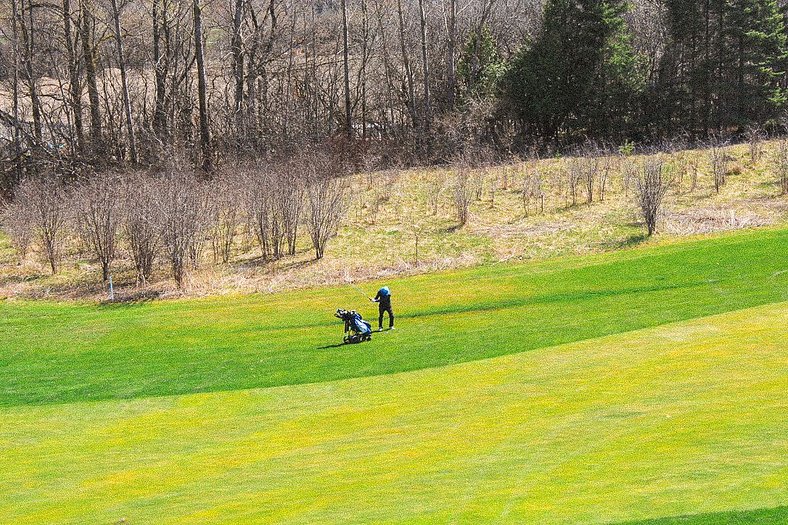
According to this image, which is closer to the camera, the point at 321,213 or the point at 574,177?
the point at 321,213

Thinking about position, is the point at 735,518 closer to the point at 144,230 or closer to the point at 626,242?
the point at 626,242

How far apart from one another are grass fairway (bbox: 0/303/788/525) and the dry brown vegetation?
1271 cm

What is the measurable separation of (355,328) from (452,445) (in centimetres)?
719

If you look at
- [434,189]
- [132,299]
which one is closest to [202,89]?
[434,189]

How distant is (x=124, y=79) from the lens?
4591 centimetres

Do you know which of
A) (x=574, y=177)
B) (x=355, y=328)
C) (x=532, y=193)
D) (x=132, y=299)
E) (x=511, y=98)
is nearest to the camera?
(x=355, y=328)

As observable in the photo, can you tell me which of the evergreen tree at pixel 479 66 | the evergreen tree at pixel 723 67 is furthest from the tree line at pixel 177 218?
the evergreen tree at pixel 723 67

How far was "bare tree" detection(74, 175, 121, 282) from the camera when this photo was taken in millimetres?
32062

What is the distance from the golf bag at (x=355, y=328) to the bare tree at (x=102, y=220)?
1394 centimetres

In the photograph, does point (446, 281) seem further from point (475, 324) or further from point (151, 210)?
point (151, 210)

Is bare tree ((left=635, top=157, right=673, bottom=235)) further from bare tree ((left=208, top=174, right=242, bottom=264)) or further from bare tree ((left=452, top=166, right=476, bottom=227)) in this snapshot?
bare tree ((left=208, top=174, right=242, bottom=264))

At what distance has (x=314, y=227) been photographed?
32.4m

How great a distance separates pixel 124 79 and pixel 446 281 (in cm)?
2564

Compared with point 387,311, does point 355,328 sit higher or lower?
lower
